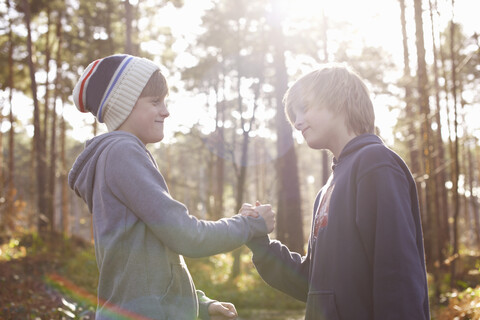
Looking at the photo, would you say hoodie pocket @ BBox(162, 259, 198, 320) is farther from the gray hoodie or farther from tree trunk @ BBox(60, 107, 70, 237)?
tree trunk @ BBox(60, 107, 70, 237)

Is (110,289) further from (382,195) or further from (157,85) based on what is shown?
(382,195)

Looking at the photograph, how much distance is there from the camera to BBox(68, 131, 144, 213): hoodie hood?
7.86 feet

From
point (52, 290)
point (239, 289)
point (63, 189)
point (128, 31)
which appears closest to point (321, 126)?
point (52, 290)

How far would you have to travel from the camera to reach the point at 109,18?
20406 millimetres

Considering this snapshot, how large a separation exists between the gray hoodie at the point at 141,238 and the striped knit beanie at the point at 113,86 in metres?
0.20

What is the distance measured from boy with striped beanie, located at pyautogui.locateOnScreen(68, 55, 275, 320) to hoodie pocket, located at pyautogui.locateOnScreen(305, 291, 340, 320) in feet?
1.30

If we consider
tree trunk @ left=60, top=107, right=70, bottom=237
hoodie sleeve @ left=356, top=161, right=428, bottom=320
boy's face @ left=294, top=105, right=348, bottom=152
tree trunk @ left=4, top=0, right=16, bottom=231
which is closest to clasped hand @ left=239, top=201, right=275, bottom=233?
boy's face @ left=294, top=105, right=348, bottom=152

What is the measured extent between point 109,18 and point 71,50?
252 centimetres

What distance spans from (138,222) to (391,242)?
1.13m

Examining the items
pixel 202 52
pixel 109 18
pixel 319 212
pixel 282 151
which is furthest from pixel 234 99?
pixel 319 212

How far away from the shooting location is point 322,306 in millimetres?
2367

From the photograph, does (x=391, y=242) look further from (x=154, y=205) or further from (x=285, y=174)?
(x=285, y=174)

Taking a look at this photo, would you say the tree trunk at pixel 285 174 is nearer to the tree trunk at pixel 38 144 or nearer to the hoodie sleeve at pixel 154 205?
the tree trunk at pixel 38 144

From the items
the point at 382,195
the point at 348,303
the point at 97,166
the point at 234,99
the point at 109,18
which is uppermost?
the point at 109,18
